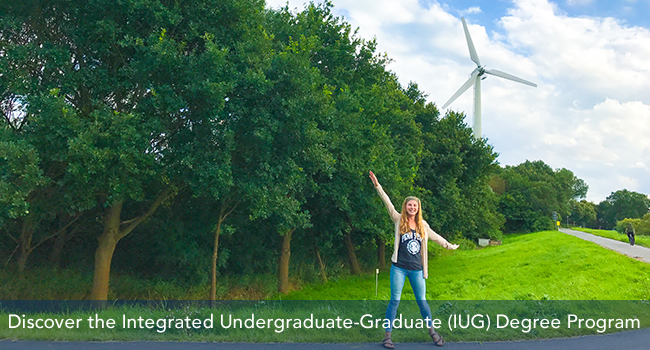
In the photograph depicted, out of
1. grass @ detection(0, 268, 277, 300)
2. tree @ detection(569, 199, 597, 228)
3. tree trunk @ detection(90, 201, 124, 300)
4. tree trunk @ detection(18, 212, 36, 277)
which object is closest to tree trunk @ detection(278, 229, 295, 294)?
grass @ detection(0, 268, 277, 300)

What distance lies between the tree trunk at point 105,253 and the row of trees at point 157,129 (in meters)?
0.04

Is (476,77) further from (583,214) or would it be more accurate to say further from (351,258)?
(583,214)

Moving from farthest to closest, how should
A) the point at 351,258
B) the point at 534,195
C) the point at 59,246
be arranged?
1. the point at 534,195
2. the point at 351,258
3. the point at 59,246

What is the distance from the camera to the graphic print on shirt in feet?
19.9

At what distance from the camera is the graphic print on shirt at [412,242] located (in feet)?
19.9

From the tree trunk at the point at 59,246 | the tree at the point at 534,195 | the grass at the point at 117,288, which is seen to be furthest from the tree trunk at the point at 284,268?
the tree at the point at 534,195

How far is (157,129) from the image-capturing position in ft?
40.3

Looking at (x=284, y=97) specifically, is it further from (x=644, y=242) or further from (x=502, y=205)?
(x=502, y=205)

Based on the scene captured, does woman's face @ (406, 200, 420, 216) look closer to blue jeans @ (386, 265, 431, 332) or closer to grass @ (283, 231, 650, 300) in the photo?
blue jeans @ (386, 265, 431, 332)

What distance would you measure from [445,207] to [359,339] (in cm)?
2545

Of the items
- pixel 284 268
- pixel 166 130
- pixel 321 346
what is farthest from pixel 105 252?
pixel 321 346

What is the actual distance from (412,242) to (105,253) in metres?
11.6

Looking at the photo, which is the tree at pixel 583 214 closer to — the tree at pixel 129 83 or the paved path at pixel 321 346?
the tree at pixel 129 83

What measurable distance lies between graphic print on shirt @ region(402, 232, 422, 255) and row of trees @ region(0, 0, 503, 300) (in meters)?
7.47
